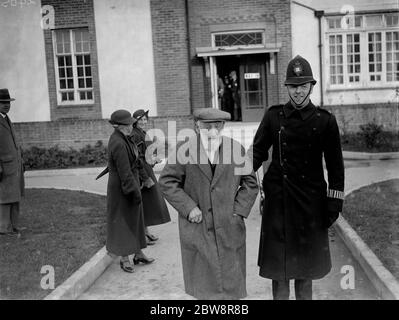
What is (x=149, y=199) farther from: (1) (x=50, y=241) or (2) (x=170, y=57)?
(2) (x=170, y=57)

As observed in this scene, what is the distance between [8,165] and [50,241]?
1298 millimetres

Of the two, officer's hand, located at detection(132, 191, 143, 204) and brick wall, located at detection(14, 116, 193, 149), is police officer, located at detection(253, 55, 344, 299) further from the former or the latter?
brick wall, located at detection(14, 116, 193, 149)

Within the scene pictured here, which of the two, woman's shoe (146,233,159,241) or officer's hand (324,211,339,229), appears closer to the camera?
officer's hand (324,211,339,229)

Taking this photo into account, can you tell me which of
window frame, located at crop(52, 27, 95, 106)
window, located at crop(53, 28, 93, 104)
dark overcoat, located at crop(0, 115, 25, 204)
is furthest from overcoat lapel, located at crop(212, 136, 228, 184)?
window, located at crop(53, 28, 93, 104)

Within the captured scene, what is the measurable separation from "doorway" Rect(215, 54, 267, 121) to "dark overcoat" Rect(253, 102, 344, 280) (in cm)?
1535

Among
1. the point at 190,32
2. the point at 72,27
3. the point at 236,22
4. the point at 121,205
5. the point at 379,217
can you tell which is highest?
the point at 72,27

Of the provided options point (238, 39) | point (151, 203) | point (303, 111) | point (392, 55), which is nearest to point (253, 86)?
point (238, 39)

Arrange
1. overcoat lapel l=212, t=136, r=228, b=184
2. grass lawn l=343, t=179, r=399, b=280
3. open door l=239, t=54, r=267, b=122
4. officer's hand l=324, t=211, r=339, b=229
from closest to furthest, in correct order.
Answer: overcoat lapel l=212, t=136, r=228, b=184, officer's hand l=324, t=211, r=339, b=229, grass lawn l=343, t=179, r=399, b=280, open door l=239, t=54, r=267, b=122

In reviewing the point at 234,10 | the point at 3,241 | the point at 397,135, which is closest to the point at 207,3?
the point at 234,10

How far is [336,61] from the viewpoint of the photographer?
63.1ft

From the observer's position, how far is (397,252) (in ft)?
20.2

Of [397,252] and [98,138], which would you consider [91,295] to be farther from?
[98,138]

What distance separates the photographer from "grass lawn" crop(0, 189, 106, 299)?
227 inches
